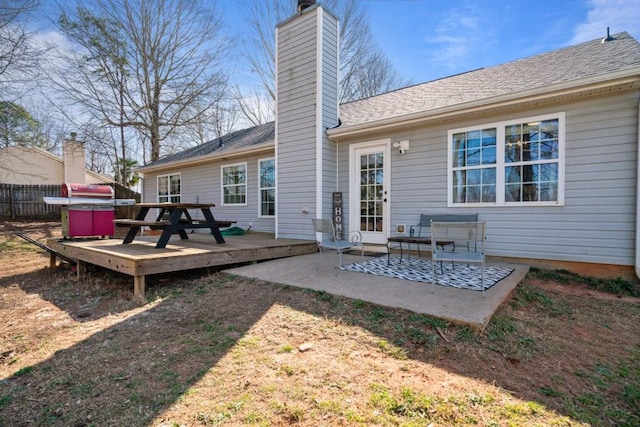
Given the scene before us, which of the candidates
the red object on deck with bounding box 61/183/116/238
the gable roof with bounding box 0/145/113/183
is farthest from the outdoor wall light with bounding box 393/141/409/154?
the gable roof with bounding box 0/145/113/183

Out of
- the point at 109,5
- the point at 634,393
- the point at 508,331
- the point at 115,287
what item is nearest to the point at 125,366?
the point at 115,287

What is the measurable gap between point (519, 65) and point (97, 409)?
797 cm

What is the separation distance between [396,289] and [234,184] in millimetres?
6801

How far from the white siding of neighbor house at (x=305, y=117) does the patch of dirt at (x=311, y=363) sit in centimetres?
327

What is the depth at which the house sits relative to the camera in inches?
167

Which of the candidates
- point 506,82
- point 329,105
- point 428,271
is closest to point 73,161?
point 329,105

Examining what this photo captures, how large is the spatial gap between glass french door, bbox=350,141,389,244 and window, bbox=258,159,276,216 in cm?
245

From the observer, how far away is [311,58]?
21.6 feet

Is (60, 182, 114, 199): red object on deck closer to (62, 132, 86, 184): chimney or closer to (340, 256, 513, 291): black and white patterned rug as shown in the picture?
(340, 256, 513, 291): black and white patterned rug

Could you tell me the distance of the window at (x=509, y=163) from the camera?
4637 millimetres

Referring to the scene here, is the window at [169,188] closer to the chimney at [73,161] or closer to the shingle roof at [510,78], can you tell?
the shingle roof at [510,78]

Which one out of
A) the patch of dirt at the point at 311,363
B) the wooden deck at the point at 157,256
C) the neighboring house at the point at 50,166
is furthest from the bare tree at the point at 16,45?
the patch of dirt at the point at 311,363

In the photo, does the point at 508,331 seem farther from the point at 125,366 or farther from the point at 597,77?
the point at 597,77

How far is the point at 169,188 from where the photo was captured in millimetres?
11430
